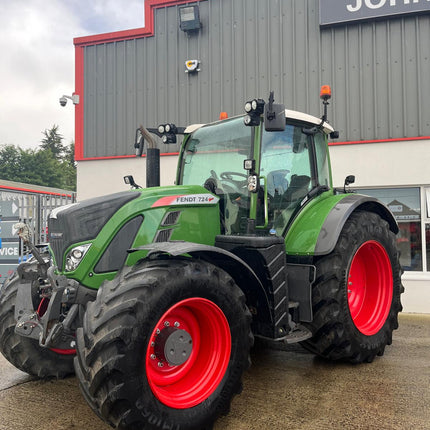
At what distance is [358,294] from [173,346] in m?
2.46

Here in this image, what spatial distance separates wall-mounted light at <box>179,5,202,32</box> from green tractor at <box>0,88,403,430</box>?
180 inches

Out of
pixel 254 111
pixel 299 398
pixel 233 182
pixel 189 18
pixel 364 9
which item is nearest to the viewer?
pixel 299 398

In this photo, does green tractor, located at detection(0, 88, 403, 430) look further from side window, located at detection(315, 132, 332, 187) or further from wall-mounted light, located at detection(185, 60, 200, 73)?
wall-mounted light, located at detection(185, 60, 200, 73)

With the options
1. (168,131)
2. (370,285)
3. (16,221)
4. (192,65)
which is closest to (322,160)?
(370,285)

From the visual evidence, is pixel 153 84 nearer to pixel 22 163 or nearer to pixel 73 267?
pixel 73 267

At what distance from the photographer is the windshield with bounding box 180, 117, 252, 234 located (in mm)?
3688

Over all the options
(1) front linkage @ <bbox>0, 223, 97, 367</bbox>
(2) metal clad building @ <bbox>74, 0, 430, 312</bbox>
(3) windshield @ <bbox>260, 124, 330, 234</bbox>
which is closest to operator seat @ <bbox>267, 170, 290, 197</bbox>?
(3) windshield @ <bbox>260, 124, 330, 234</bbox>

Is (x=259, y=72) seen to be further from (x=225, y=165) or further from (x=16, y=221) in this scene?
(x=16, y=221)

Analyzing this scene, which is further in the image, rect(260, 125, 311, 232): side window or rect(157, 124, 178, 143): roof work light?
rect(157, 124, 178, 143): roof work light

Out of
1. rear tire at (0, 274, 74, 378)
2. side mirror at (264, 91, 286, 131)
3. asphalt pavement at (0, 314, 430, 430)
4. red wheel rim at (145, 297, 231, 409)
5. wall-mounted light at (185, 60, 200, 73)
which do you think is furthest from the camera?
wall-mounted light at (185, 60, 200, 73)

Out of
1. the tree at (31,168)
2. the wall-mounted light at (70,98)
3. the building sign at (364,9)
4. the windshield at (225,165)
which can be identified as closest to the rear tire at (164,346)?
the windshield at (225,165)

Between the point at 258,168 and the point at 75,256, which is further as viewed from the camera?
the point at 258,168

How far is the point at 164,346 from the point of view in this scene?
2730 mm

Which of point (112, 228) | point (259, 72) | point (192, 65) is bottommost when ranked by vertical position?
point (112, 228)
